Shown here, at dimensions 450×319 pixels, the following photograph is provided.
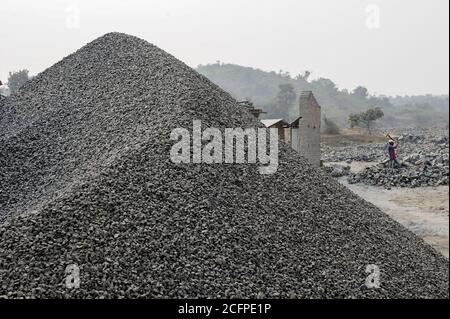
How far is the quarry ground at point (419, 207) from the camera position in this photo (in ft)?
31.3

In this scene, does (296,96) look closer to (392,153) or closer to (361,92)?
(361,92)

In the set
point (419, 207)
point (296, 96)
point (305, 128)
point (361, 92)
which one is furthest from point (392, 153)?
point (361, 92)

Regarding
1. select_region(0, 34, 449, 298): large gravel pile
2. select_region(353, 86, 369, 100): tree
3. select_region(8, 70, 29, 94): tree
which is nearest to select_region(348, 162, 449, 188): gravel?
select_region(0, 34, 449, 298): large gravel pile

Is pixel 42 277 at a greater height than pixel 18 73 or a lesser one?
lesser

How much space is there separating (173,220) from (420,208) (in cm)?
805

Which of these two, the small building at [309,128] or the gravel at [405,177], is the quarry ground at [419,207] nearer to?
the gravel at [405,177]

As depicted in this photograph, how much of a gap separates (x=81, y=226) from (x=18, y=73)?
41526 mm

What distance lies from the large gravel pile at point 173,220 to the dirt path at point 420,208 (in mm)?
1940

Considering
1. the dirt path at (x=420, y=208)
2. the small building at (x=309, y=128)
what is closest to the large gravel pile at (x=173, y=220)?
the dirt path at (x=420, y=208)

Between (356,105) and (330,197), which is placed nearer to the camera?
(330,197)

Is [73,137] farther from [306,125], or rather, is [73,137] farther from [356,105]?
[356,105]
